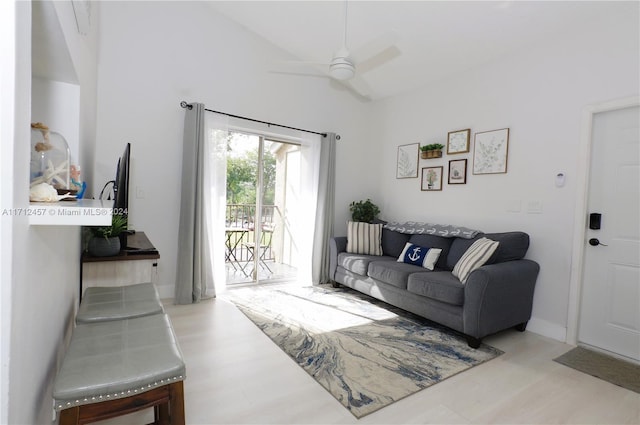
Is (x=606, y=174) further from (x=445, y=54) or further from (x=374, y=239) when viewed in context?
(x=374, y=239)

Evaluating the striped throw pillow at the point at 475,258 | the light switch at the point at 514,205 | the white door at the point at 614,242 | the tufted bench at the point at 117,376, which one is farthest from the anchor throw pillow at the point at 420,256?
the tufted bench at the point at 117,376

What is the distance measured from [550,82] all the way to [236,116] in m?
3.26

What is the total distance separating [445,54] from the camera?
11.5 feet

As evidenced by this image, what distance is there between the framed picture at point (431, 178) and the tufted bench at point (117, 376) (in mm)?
3489

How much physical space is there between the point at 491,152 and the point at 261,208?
2.82 m

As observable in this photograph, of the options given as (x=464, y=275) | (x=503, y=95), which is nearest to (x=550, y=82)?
(x=503, y=95)

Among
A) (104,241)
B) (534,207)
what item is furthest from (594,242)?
(104,241)

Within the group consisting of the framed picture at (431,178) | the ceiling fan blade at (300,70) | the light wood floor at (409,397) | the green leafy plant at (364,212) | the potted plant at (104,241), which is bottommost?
the light wood floor at (409,397)

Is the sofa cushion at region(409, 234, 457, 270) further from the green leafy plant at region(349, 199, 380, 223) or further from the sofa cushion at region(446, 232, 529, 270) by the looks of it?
the green leafy plant at region(349, 199, 380, 223)

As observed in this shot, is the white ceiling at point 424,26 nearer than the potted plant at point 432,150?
Yes

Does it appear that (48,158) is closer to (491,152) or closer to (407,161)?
(491,152)

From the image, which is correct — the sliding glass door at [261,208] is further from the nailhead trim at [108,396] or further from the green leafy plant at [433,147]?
the nailhead trim at [108,396]

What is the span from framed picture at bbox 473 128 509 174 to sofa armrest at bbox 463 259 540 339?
1059 millimetres

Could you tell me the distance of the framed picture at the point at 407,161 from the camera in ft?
14.0
